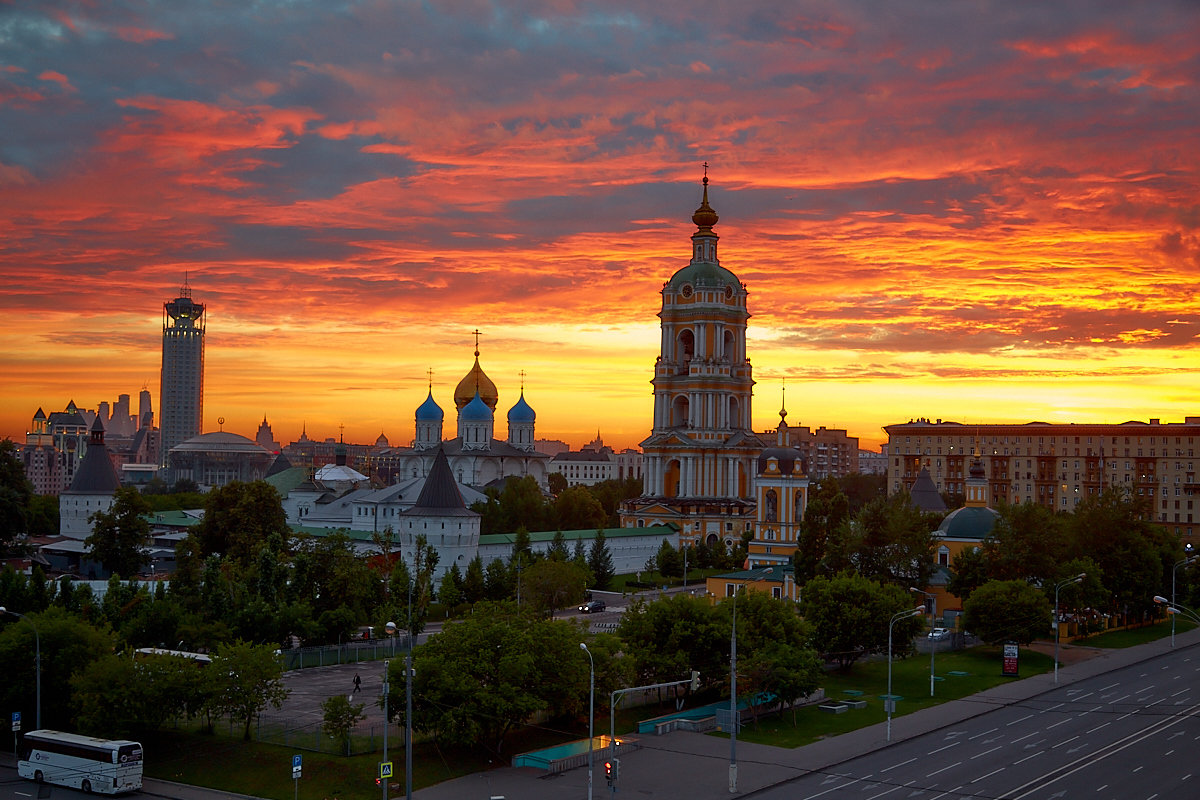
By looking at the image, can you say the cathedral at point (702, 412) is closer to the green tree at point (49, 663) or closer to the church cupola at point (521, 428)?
the church cupola at point (521, 428)

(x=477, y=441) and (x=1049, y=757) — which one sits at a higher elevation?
(x=477, y=441)

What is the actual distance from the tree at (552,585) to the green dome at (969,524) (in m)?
28.1

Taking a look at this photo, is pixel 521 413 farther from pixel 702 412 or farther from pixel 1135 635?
pixel 1135 635

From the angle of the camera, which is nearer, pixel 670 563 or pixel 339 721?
pixel 339 721

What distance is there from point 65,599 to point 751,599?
3278 centimetres

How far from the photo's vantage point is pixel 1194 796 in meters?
38.6

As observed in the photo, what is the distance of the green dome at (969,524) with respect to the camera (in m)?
86.4

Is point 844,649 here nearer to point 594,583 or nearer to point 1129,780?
point 1129,780

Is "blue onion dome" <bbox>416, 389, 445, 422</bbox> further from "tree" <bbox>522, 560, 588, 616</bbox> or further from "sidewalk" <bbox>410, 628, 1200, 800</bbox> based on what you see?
"sidewalk" <bbox>410, 628, 1200, 800</bbox>

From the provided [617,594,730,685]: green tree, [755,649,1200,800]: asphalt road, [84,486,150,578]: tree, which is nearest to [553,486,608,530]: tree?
[84,486,150,578]: tree

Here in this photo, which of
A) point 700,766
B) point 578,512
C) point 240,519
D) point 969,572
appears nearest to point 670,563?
point 578,512

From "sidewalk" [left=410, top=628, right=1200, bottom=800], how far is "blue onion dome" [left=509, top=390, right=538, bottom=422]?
11073 centimetres

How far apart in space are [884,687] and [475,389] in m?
108

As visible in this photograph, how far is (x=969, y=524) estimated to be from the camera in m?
87.2
